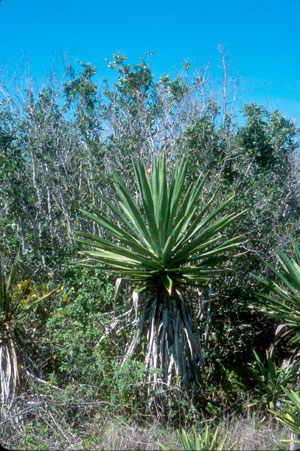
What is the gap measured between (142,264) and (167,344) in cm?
96

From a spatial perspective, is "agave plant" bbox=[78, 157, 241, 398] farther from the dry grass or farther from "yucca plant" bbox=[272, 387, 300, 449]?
"yucca plant" bbox=[272, 387, 300, 449]

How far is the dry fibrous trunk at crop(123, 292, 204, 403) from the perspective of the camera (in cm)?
499

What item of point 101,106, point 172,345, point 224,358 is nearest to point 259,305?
point 224,358

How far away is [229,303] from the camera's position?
6.61 metres

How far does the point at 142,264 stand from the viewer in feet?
16.8

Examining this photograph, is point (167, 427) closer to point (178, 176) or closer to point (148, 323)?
point (148, 323)

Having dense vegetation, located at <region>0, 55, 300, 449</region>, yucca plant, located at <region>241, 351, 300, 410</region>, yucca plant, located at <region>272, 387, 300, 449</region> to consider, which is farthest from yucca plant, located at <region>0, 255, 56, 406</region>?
yucca plant, located at <region>272, 387, 300, 449</region>

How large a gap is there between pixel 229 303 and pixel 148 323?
5.81 ft

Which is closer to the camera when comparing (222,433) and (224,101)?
(222,433)

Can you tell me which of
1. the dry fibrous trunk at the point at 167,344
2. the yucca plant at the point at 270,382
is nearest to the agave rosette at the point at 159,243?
the dry fibrous trunk at the point at 167,344

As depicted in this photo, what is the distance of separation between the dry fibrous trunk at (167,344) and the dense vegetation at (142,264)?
0.02 meters

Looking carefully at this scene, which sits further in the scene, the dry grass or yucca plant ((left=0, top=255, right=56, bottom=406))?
yucca plant ((left=0, top=255, right=56, bottom=406))

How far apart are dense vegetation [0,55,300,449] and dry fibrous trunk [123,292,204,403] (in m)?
0.02

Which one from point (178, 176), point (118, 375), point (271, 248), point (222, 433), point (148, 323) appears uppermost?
point (178, 176)
